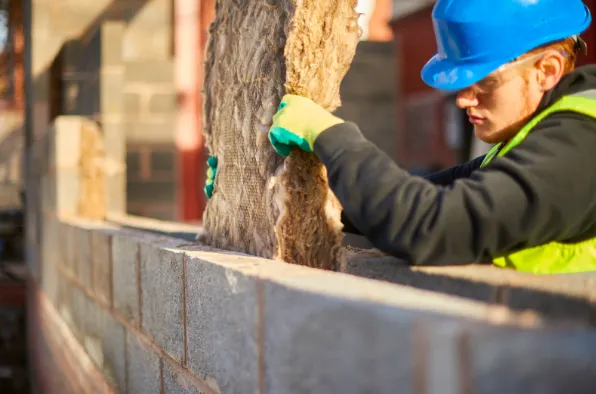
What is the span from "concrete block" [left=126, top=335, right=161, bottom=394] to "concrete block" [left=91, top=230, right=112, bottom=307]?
0.42 meters

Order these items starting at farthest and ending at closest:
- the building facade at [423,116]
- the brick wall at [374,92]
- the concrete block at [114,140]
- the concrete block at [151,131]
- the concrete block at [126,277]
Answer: the building facade at [423,116]
the brick wall at [374,92]
the concrete block at [151,131]
the concrete block at [114,140]
the concrete block at [126,277]

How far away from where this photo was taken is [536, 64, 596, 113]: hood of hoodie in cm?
168

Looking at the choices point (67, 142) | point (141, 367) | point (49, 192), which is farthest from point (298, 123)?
point (49, 192)

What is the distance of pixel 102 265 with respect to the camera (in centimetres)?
355

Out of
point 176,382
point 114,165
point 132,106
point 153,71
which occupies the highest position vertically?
point 153,71

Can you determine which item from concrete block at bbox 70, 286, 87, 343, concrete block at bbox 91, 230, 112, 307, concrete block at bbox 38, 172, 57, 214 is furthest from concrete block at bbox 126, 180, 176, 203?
concrete block at bbox 91, 230, 112, 307

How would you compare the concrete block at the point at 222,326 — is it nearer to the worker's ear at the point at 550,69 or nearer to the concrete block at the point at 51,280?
the worker's ear at the point at 550,69

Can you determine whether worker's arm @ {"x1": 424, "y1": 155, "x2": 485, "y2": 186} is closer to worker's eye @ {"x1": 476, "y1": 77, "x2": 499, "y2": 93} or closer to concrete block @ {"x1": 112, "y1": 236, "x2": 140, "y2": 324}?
worker's eye @ {"x1": 476, "y1": 77, "x2": 499, "y2": 93}

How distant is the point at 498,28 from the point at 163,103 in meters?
5.79

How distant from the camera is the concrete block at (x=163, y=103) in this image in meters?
7.14

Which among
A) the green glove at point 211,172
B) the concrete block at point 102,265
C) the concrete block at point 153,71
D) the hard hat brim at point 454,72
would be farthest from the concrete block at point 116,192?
the hard hat brim at point 454,72

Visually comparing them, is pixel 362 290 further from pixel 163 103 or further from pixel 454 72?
pixel 163 103

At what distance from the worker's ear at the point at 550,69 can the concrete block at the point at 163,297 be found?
1.11 meters

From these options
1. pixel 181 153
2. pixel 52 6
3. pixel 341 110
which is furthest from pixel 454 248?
pixel 341 110
